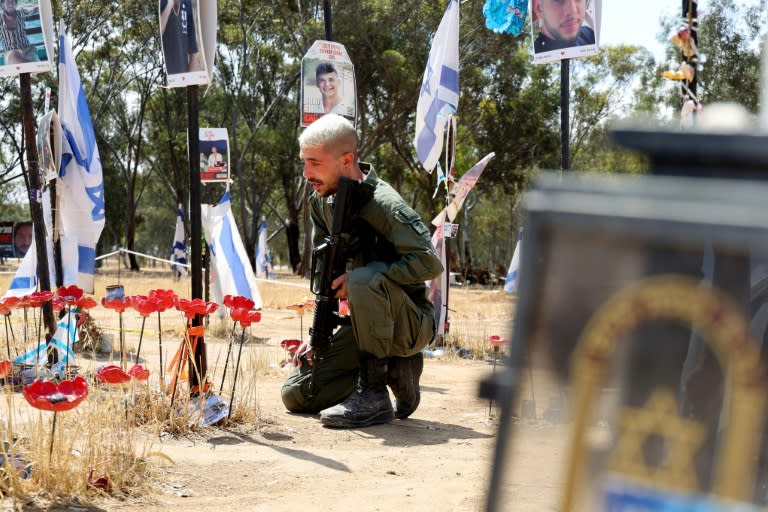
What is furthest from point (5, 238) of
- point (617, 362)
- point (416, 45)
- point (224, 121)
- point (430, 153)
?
point (617, 362)

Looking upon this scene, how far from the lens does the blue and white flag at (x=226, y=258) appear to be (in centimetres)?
902

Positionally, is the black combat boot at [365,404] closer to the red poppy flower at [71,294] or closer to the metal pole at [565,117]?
the red poppy flower at [71,294]

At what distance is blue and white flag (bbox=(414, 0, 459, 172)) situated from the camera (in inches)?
307

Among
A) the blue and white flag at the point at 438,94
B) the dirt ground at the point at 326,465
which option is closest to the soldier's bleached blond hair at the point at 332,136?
the dirt ground at the point at 326,465

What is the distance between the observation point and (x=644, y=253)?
963mm

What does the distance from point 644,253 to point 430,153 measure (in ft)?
22.6

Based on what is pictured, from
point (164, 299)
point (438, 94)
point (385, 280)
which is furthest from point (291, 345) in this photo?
point (438, 94)

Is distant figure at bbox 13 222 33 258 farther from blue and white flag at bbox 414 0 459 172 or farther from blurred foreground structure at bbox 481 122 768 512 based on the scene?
blurred foreground structure at bbox 481 122 768 512

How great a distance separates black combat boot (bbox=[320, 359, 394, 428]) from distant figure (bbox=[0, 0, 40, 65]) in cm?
267

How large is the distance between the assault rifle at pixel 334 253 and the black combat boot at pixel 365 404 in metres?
0.25

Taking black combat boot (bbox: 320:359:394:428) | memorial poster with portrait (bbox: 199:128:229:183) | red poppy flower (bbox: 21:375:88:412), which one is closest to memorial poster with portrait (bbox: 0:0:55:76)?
black combat boot (bbox: 320:359:394:428)

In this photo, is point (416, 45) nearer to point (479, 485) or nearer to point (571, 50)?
point (571, 50)

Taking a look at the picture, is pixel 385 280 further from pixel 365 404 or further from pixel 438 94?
pixel 438 94

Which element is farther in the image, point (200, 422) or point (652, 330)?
point (200, 422)
